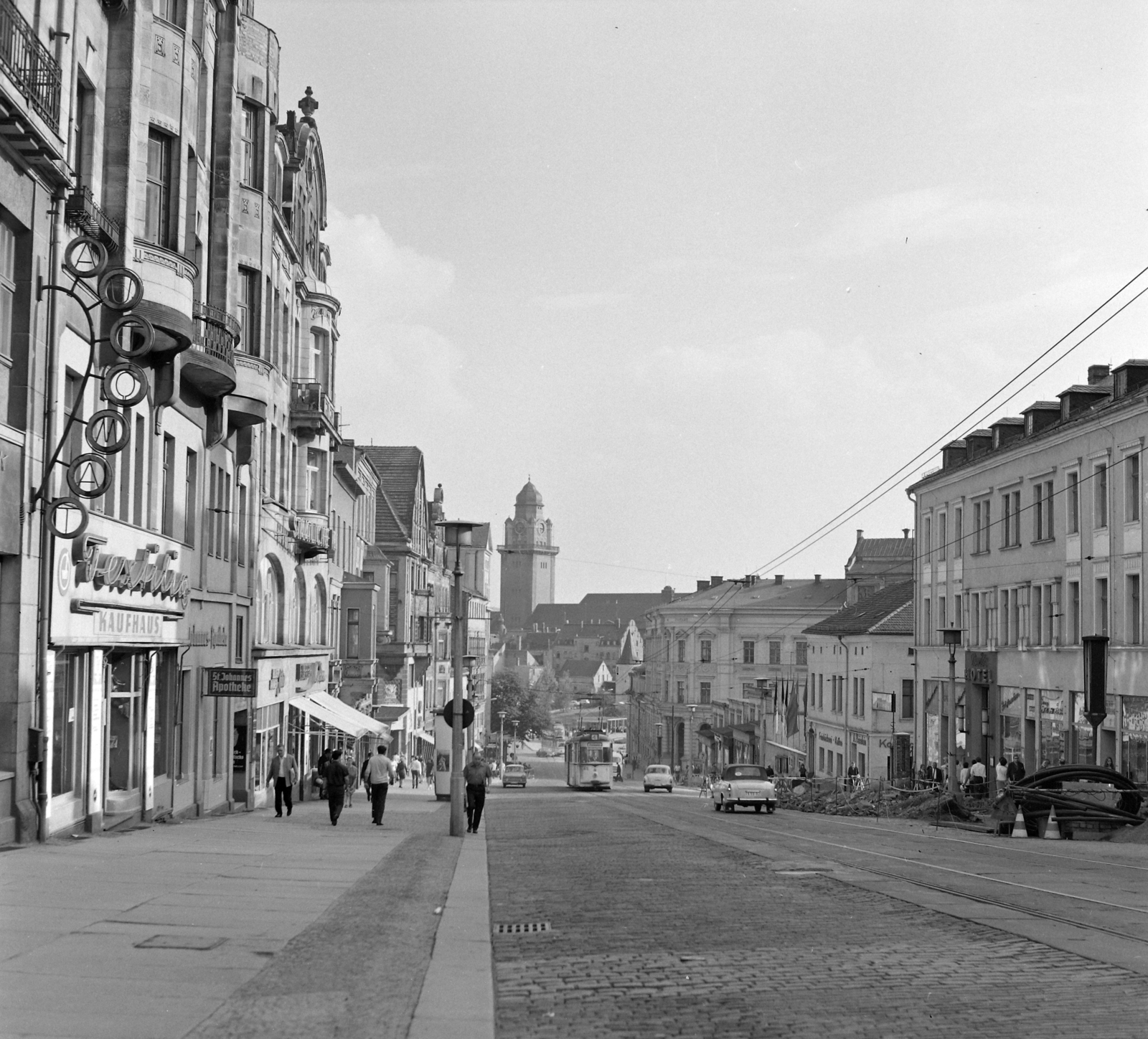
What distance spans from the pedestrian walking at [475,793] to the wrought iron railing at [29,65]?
44.0ft

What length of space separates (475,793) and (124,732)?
637 centimetres

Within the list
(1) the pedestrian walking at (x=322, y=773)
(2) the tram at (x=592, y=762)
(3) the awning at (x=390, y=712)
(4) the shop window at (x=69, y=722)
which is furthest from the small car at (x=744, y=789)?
(2) the tram at (x=592, y=762)

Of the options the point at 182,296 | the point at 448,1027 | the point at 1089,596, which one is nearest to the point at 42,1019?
the point at 448,1027

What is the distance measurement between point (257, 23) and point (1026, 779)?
25.3m

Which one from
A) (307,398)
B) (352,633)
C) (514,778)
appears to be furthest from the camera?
(514,778)

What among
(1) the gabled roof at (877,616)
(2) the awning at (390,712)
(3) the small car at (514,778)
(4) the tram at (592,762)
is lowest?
(3) the small car at (514,778)

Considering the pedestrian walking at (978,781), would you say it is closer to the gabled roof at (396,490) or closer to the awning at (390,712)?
the awning at (390,712)

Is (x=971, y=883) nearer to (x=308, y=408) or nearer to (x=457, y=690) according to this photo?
(x=457, y=690)

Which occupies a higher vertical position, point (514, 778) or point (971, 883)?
point (971, 883)

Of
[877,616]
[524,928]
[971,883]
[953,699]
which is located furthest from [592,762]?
[524,928]

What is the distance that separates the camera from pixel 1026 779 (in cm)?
3023

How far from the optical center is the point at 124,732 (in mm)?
22484

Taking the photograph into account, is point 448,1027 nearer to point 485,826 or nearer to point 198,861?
point 198,861

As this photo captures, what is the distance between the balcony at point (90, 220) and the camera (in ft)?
60.1
